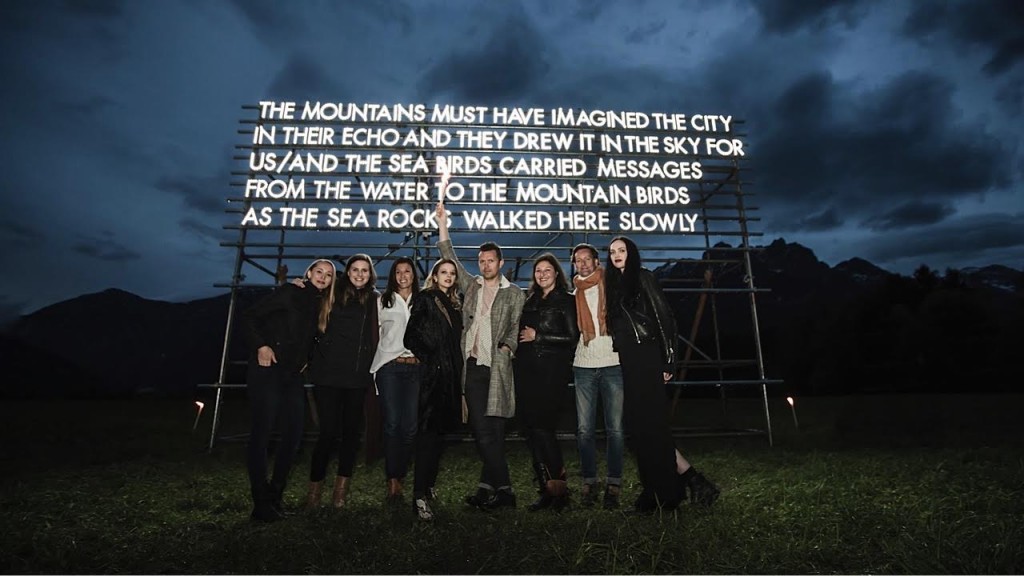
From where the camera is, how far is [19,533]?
11.6 feet

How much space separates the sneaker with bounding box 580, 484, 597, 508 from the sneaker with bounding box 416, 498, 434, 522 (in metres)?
1.27

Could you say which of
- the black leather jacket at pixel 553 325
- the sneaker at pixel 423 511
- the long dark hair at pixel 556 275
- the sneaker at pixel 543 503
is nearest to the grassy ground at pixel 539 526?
the sneaker at pixel 423 511

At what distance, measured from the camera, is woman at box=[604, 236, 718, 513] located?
155 inches

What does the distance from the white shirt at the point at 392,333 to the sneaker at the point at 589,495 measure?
1.86 m

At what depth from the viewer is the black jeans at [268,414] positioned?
13.1 feet

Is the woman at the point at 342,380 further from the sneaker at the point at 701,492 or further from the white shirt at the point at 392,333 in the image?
the sneaker at the point at 701,492

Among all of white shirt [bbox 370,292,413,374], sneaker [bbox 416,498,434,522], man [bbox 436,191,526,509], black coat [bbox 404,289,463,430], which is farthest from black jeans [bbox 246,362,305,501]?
man [bbox 436,191,526,509]

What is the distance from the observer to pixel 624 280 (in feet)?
14.0

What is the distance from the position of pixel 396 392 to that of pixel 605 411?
1761 mm

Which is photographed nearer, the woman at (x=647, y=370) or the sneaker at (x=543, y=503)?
the woman at (x=647, y=370)

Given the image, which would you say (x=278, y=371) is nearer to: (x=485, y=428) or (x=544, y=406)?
(x=485, y=428)

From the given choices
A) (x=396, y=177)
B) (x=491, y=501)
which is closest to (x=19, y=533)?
(x=491, y=501)

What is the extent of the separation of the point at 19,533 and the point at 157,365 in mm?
153494

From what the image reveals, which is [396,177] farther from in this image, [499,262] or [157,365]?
[157,365]
